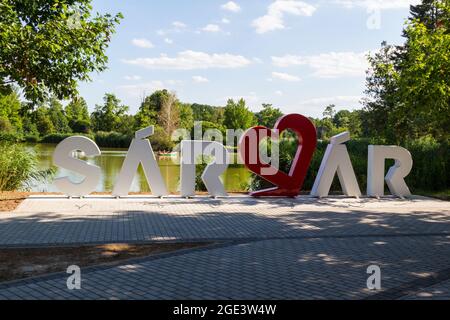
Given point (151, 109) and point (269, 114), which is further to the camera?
point (269, 114)

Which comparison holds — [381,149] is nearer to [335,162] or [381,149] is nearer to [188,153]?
[335,162]

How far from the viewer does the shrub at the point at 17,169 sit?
15.3m

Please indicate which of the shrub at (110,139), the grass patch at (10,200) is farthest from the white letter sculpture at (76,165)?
the shrub at (110,139)

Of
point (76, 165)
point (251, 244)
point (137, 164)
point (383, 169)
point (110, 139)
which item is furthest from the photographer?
point (110, 139)

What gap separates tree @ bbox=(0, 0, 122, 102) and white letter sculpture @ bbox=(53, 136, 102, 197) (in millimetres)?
1382

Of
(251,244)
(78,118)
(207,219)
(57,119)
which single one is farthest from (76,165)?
(78,118)

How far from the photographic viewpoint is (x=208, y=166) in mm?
14227

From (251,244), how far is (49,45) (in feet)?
22.6

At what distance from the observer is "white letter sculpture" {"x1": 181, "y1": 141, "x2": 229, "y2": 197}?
1405cm

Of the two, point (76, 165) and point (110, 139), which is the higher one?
point (110, 139)

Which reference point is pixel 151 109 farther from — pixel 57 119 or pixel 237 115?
pixel 57 119

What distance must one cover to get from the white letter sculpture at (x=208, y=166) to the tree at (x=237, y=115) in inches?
1847

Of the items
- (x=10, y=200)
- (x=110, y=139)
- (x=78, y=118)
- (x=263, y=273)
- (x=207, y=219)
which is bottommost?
(x=263, y=273)

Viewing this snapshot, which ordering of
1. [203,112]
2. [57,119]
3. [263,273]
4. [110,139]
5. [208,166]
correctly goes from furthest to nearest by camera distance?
[203,112] → [57,119] → [110,139] → [208,166] → [263,273]
